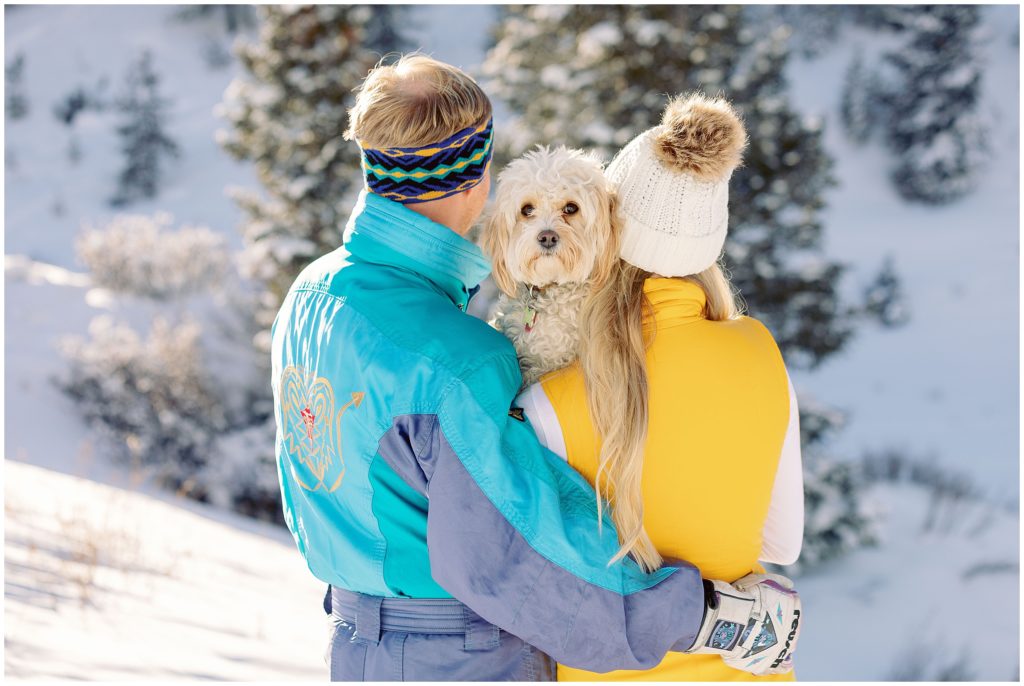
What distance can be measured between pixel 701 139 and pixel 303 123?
30.3 ft

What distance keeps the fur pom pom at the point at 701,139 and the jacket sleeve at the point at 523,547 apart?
1.95ft

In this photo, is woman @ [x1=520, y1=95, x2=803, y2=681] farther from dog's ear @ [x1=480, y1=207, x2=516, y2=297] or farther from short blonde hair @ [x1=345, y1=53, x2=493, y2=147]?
short blonde hair @ [x1=345, y1=53, x2=493, y2=147]

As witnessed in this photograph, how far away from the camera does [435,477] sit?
1.74m

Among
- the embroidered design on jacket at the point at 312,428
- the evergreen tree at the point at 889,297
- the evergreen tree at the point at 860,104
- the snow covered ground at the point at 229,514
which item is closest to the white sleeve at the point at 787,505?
the embroidered design on jacket at the point at 312,428

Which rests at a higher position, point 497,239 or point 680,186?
point 680,186

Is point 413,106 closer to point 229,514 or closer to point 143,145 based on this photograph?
point 229,514

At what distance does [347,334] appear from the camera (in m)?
1.85

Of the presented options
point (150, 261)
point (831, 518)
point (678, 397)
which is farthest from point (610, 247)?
point (150, 261)

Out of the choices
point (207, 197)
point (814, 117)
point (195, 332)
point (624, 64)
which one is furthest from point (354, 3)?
point (207, 197)

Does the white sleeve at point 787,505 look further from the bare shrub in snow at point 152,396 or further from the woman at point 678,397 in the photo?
the bare shrub in snow at point 152,396

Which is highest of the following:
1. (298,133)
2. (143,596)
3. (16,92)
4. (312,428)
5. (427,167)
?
(427,167)

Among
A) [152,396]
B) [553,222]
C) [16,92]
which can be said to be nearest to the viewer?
[553,222]

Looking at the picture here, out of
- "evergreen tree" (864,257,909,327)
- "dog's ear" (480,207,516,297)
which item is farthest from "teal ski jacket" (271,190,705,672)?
"evergreen tree" (864,257,909,327)

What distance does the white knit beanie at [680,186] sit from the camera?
1.85 metres
